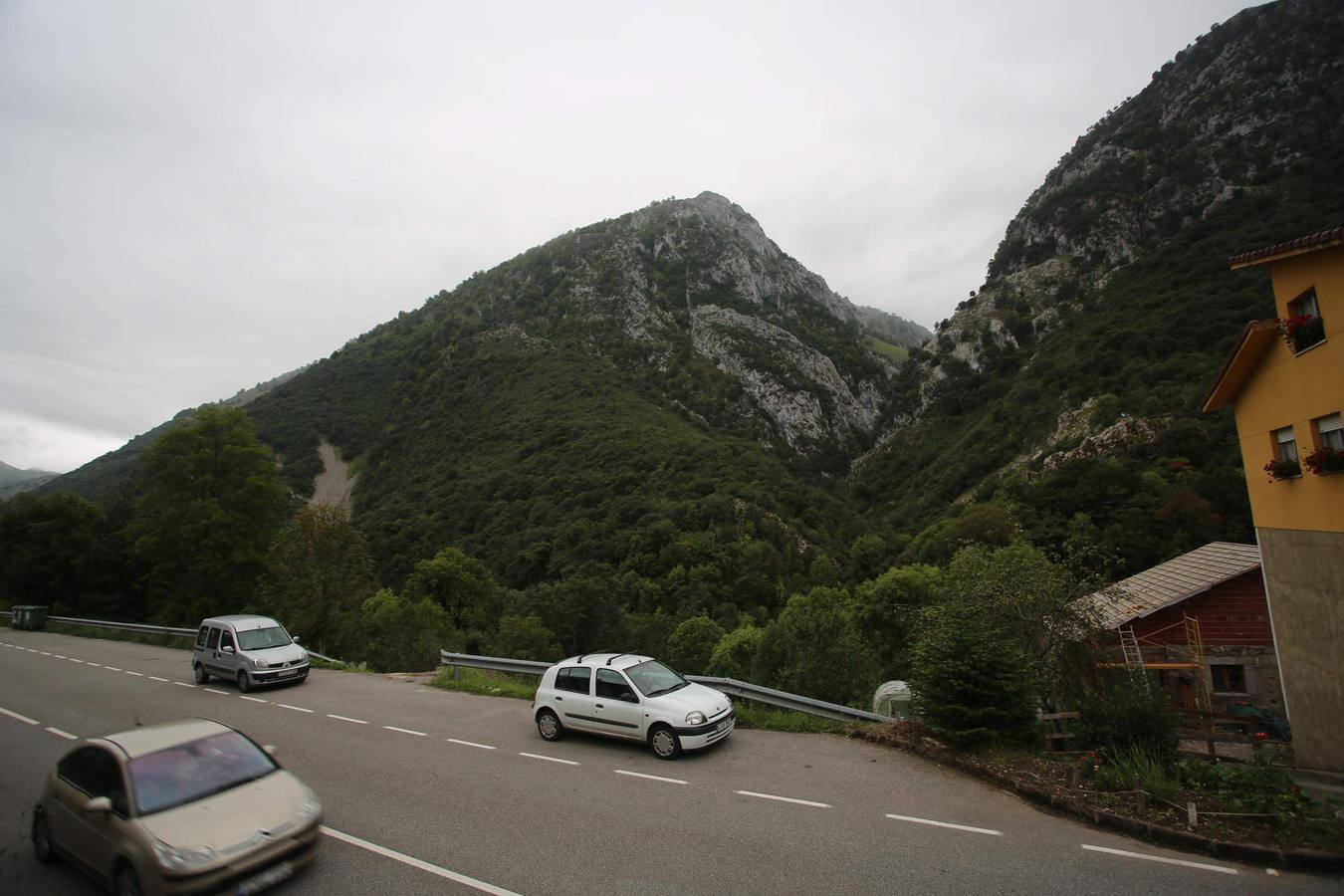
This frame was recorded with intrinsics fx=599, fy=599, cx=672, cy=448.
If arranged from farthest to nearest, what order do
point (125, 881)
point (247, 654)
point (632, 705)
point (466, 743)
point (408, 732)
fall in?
1. point (247, 654)
2. point (408, 732)
3. point (466, 743)
4. point (632, 705)
5. point (125, 881)

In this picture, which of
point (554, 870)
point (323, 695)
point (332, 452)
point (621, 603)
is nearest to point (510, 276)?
point (332, 452)

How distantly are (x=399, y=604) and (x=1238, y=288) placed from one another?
83.7 meters

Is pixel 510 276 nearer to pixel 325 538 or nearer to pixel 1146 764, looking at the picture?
pixel 325 538

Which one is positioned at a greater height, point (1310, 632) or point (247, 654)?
point (1310, 632)

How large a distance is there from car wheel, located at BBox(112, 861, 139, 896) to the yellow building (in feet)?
57.5

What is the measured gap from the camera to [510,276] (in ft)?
429

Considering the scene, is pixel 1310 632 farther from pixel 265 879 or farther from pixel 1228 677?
pixel 265 879

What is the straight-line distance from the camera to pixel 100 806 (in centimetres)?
536

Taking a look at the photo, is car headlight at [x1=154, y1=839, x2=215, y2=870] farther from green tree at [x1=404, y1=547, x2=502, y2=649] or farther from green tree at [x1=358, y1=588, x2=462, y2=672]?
green tree at [x1=404, y1=547, x2=502, y2=649]


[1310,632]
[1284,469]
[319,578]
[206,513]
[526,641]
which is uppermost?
[206,513]

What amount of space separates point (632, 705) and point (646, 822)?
2602mm

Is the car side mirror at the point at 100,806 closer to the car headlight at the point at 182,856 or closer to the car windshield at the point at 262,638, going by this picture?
the car headlight at the point at 182,856

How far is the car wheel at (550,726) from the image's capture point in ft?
32.8

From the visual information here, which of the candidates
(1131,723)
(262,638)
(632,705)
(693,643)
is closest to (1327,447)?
(1131,723)
